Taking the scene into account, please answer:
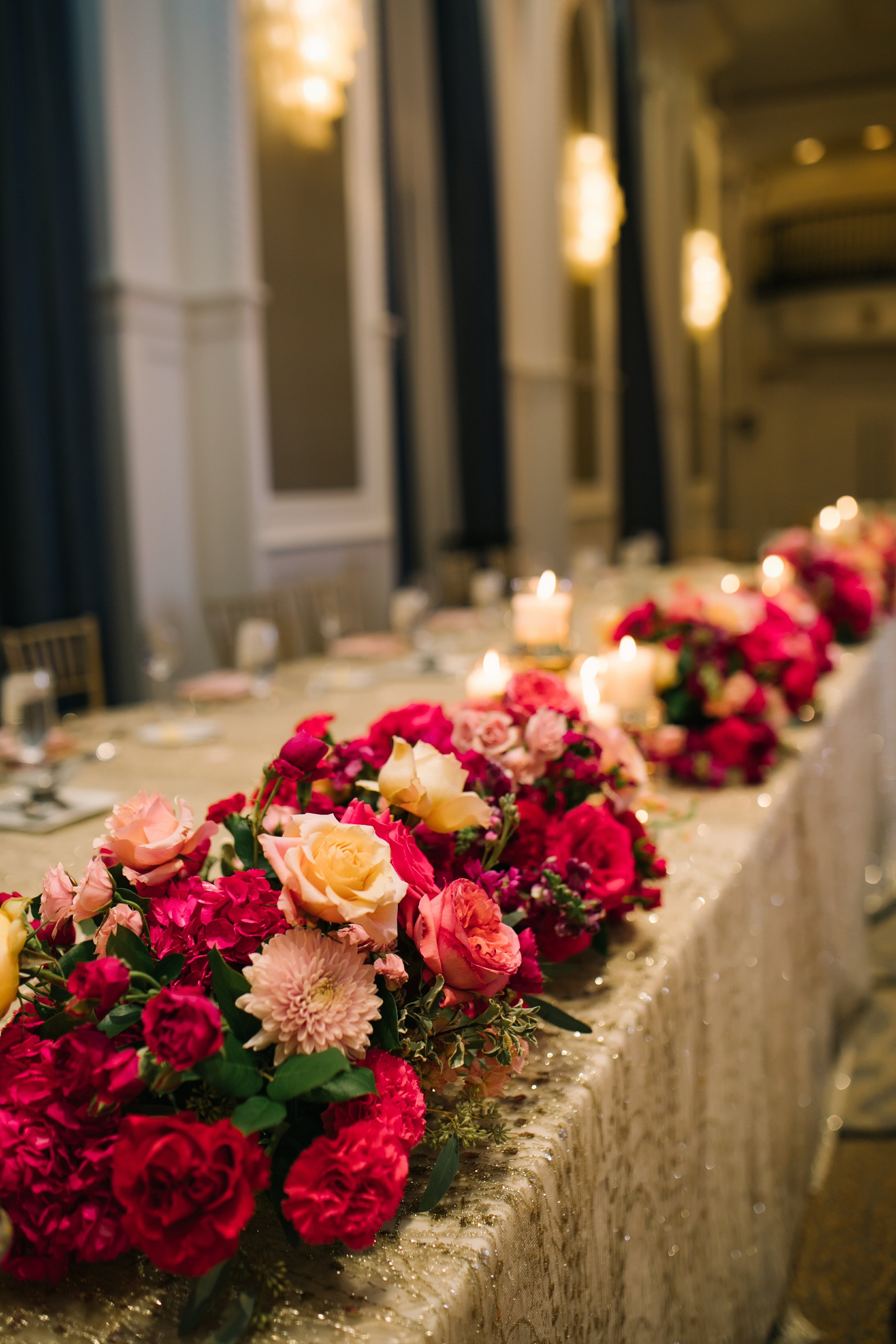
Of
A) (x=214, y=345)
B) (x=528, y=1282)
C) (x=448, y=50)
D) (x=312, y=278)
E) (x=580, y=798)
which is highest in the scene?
(x=448, y=50)

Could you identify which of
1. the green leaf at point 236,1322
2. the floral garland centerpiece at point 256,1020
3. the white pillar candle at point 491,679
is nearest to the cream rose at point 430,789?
the floral garland centerpiece at point 256,1020

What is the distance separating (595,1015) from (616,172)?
26.7 ft

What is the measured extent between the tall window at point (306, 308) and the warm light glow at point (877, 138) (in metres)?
8.72

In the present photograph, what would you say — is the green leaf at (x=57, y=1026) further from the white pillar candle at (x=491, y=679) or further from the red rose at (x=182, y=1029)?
the white pillar candle at (x=491, y=679)

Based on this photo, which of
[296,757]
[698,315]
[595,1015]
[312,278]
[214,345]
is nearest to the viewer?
[296,757]

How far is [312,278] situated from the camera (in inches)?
189

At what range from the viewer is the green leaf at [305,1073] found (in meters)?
0.58

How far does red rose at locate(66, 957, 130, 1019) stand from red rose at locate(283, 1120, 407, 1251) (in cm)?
13

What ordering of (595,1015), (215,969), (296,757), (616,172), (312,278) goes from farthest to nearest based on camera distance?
(616,172) → (312,278) → (595,1015) → (296,757) → (215,969)

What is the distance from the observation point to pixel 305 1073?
59 centimetres

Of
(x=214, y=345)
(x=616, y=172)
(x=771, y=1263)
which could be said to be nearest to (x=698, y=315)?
(x=616, y=172)

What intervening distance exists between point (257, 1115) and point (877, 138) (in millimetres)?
14004

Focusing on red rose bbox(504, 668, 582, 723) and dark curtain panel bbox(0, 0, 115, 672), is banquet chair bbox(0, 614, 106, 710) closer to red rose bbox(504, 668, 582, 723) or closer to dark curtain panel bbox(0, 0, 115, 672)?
dark curtain panel bbox(0, 0, 115, 672)

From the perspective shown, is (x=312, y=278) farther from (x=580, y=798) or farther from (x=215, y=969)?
(x=215, y=969)
